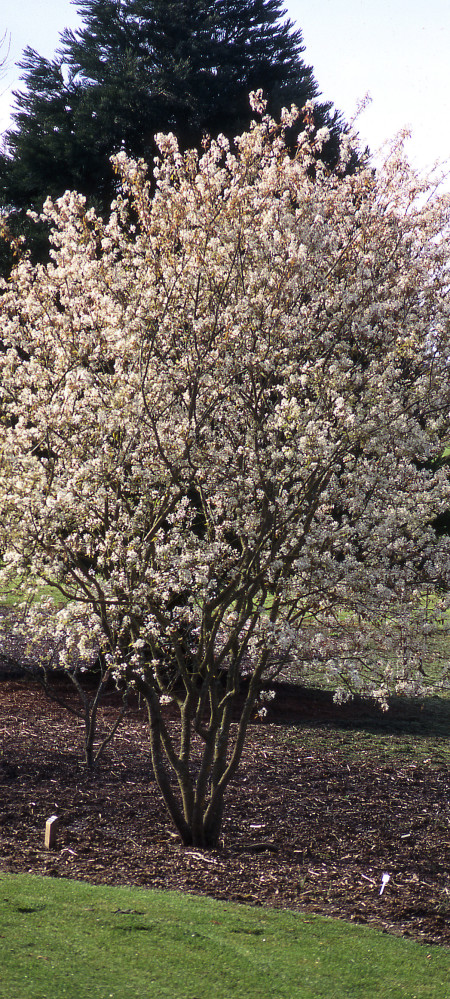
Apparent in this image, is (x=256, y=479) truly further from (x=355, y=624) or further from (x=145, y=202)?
(x=145, y=202)

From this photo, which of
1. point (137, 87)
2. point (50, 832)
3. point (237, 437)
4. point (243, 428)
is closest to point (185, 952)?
point (50, 832)

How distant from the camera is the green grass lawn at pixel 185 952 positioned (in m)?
4.48

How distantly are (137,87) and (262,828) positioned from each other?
518 inches

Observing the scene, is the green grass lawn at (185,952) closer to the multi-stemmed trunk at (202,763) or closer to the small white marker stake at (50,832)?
the small white marker stake at (50,832)

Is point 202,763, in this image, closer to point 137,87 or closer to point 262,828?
point 262,828

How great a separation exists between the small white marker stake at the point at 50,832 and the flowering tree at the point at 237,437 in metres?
0.96

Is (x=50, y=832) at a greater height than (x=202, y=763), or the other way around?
(x=202, y=763)

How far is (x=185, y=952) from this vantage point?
4.93 metres

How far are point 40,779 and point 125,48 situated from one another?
13861mm

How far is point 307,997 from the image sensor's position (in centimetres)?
449

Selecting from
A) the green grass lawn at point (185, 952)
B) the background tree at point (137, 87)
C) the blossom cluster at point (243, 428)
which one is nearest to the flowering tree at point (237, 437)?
the blossom cluster at point (243, 428)

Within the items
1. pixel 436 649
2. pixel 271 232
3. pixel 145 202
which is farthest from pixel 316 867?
pixel 436 649

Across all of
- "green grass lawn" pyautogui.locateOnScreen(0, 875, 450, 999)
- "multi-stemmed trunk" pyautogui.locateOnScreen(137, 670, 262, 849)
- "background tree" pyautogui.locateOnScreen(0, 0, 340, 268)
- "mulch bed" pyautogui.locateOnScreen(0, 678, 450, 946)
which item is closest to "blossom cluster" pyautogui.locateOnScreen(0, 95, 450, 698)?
"multi-stemmed trunk" pyautogui.locateOnScreen(137, 670, 262, 849)

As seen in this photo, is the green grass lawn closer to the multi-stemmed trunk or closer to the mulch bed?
the mulch bed
